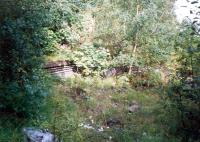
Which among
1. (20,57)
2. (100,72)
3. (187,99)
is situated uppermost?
(20,57)

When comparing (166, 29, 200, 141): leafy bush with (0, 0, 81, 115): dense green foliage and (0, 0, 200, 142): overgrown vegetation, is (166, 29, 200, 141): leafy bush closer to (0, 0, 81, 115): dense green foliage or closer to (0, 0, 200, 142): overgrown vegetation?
(0, 0, 200, 142): overgrown vegetation

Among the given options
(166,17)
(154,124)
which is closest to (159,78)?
(166,17)

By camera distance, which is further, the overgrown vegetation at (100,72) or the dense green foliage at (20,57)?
the overgrown vegetation at (100,72)

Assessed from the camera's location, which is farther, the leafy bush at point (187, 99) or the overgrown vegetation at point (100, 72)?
the overgrown vegetation at point (100, 72)

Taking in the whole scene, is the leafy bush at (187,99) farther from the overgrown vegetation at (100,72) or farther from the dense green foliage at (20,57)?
the dense green foliage at (20,57)

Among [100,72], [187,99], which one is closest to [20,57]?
[187,99]

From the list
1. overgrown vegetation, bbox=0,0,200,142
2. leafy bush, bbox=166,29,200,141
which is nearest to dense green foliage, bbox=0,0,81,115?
overgrown vegetation, bbox=0,0,200,142

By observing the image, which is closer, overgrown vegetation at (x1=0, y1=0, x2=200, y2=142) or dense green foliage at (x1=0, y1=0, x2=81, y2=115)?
dense green foliage at (x1=0, y1=0, x2=81, y2=115)

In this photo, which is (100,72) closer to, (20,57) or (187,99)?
(187,99)

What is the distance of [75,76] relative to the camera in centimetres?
1116

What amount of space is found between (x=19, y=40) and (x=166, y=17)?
23.4 ft

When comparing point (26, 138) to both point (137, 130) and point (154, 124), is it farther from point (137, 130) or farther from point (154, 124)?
point (154, 124)

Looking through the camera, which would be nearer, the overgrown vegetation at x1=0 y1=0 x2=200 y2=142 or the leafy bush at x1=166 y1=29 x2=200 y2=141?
the leafy bush at x1=166 y1=29 x2=200 y2=141

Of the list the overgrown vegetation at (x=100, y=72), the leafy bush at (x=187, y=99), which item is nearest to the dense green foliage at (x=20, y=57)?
the overgrown vegetation at (x=100, y=72)
